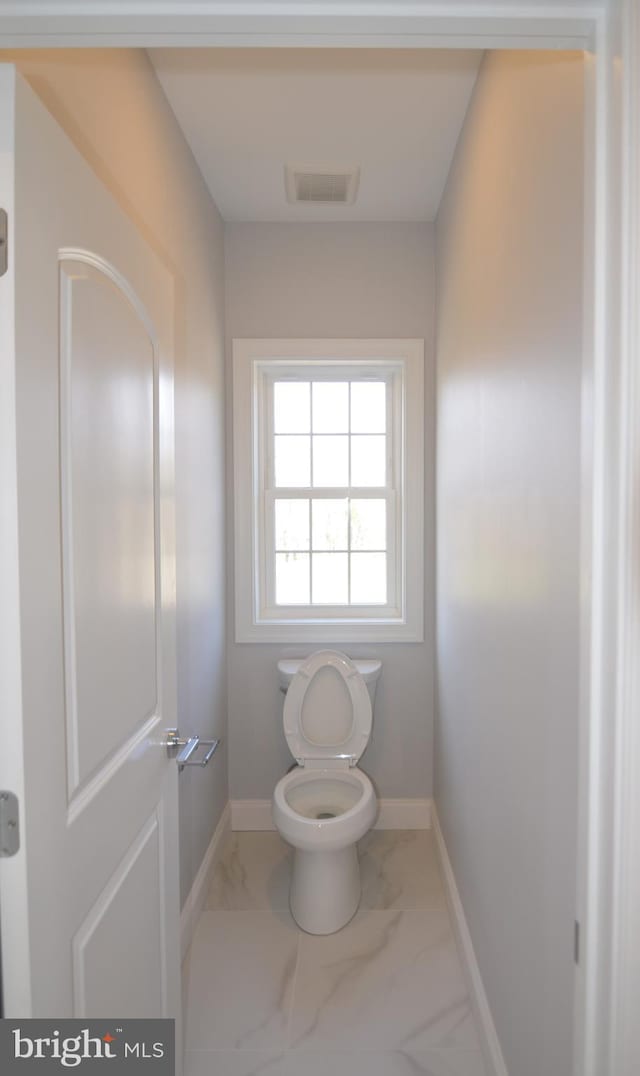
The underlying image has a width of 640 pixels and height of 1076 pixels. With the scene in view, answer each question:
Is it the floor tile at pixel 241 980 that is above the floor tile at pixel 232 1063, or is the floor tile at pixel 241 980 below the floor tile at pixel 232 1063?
above

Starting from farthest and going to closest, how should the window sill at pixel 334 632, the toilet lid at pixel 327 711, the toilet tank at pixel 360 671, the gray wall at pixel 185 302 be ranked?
the window sill at pixel 334 632, the toilet tank at pixel 360 671, the toilet lid at pixel 327 711, the gray wall at pixel 185 302

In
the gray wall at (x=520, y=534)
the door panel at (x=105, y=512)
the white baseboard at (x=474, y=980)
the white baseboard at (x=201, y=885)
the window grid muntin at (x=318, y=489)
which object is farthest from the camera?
the window grid muntin at (x=318, y=489)

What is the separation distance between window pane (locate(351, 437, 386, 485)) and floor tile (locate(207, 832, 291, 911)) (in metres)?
1.66

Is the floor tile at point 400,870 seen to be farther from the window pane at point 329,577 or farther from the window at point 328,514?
the window pane at point 329,577

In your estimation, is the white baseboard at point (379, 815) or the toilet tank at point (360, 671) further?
the white baseboard at point (379, 815)

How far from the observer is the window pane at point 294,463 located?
3023 millimetres

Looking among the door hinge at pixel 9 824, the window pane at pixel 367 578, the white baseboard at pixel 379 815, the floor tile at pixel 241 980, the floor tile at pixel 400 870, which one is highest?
the window pane at pixel 367 578

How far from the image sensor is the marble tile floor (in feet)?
5.66

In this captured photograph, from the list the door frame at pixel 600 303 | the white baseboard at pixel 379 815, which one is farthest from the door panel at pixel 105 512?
the white baseboard at pixel 379 815

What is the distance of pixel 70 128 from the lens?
127cm

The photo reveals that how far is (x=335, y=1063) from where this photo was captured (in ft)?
5.62

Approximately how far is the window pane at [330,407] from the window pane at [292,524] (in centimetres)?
36

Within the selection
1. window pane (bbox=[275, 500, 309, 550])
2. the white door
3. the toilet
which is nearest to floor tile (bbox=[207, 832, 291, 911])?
the toilet

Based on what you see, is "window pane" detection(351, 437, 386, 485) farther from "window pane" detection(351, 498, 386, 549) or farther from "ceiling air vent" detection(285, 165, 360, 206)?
"ceiling air vent" detection(285, 165, 360, 206)
